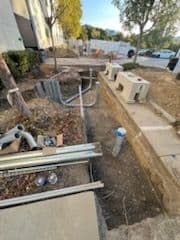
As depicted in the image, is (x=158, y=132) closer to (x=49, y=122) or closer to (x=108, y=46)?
(x=49, y=122)

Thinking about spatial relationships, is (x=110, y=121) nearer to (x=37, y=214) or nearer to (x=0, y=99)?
(x=37, y=214)

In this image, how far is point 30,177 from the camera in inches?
80.2

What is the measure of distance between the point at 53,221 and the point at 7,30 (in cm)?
852

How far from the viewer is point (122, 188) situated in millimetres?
2232

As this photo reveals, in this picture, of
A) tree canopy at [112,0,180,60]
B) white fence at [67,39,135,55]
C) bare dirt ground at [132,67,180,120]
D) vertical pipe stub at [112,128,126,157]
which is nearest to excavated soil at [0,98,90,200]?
vertical pipe stub at [112,128,126,157]

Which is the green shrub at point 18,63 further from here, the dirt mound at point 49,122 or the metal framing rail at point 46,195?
the metal framing rail at point 46,195

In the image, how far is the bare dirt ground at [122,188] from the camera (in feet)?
6.28

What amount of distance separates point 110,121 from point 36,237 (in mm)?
3016

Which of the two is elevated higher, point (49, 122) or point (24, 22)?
point (24, 22)

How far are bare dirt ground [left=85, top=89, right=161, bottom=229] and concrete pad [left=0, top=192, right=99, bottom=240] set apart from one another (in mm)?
559

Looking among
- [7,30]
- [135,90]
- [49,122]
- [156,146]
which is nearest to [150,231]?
[156,146]

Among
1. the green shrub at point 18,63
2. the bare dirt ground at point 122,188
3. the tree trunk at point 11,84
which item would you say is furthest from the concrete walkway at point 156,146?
the green shrub at point 18,63

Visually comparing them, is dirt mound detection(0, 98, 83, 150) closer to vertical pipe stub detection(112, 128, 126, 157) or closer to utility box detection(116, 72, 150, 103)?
vertical pipe stub detection(112, 128, 126, 157)

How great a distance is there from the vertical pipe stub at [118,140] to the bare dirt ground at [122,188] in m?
0.10
